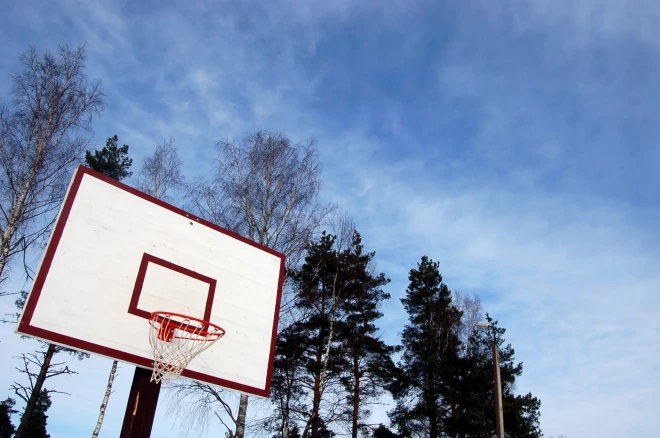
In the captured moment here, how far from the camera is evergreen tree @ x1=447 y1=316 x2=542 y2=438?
19.2 meters

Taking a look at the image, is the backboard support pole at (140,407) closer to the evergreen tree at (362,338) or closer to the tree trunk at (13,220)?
the tree trunk at (13,220)

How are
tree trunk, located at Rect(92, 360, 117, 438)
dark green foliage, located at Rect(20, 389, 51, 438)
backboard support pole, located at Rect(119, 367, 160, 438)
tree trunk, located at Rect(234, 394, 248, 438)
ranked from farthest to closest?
dark green foliage, located at Rect(20, 389, 51, 438) < tree trunk, located at Rect(92, 360, 117, 438) < tree trunk, located at Rect(234, 394, 248, 438) < backboard support pole, located at Rect(119, 367, 160, 438)

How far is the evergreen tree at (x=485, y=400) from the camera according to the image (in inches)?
758

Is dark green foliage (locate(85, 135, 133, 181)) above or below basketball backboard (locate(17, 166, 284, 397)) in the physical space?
above

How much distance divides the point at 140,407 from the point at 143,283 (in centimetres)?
165

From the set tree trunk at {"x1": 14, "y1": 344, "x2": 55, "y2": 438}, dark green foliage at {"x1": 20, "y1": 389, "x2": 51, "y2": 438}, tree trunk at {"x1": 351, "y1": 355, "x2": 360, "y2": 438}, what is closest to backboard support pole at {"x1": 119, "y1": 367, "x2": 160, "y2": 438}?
tree trunk at {"x1": 14, "y1": 344, "x2": 55, "y2": 438}

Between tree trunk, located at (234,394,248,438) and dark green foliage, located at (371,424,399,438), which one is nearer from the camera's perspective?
tree trunk, located at (234,394,248,438)

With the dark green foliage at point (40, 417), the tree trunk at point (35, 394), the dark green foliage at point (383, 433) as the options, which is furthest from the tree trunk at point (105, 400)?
the dark green foliage at point (40, 417)

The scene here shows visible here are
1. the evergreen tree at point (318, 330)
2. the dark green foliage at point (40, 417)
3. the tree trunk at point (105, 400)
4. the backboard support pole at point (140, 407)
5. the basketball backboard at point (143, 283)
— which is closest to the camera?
the basketball backboard at point (143, 283)

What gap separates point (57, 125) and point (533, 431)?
20725mm

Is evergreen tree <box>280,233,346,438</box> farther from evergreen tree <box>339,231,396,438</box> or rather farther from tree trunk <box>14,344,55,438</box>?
tree trunk <box>14,344,55,438</box>

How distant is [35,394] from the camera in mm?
14477

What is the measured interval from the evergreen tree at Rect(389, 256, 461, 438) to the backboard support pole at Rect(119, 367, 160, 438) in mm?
16727

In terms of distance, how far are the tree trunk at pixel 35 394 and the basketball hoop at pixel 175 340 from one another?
1008 centimetres
